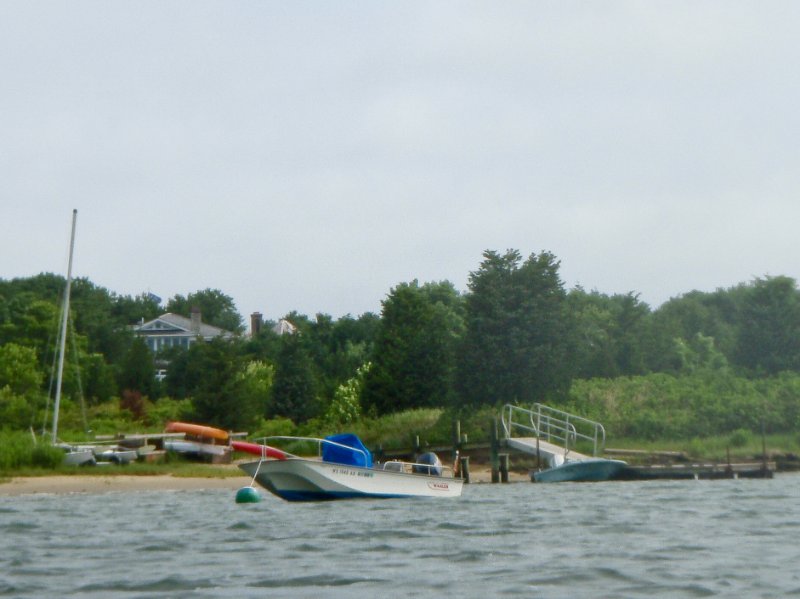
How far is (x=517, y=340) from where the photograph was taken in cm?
5447

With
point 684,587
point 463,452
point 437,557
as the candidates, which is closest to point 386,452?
point 463,452

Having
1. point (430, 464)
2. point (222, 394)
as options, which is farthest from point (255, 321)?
point (430, 464)

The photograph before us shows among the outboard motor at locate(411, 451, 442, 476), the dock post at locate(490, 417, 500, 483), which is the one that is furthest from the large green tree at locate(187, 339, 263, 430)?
the outboard motor at locate(411, 451, 442, 476)

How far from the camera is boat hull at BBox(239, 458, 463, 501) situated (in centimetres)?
2994

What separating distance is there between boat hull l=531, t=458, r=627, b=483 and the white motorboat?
789 centimetres

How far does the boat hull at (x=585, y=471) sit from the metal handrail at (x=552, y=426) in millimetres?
4466

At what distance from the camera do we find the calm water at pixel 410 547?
48.8 ft

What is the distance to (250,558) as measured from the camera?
58.7 feet

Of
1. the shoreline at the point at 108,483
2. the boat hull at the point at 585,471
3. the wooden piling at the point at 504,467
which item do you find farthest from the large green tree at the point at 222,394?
the boat hull at the point at 585,471

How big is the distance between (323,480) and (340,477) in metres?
0.40

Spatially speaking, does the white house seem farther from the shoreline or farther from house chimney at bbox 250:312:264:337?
the shoreline

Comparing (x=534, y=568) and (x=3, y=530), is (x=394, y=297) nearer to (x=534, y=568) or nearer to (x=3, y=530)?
(x=3, y=530)

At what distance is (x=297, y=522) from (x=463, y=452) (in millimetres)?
21877

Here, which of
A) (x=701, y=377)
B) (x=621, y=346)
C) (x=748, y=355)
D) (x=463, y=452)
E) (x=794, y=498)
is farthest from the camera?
(x=621, y=346)
